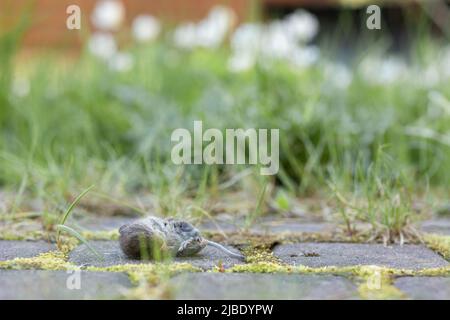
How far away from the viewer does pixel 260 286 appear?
1.29 m

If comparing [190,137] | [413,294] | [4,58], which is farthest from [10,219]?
[4,58]

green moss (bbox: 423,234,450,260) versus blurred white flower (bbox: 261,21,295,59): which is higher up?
blurred white flower (bbox: 261,21,295,59)

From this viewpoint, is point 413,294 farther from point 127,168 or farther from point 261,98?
point 261,98

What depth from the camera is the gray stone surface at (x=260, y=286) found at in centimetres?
124

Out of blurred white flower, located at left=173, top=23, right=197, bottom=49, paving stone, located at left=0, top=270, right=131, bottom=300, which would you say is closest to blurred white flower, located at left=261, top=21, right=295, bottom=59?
blurred white flower, located at left=173, top=23, right=197, bottom=49

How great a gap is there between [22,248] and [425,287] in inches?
35.5

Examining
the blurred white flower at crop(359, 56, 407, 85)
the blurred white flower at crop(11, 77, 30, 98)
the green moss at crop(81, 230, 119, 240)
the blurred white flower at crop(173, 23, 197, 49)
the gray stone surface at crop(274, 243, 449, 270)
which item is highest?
the blurred white flower at crop(173, 23, 197, 49)

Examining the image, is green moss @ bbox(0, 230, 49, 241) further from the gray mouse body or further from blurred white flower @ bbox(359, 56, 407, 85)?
blurred white flower @ bbox(359, 56, 407, 85)

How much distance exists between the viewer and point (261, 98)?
9.79 ft

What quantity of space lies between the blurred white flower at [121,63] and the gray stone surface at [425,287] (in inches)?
106

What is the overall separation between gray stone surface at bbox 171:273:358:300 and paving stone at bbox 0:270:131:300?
110mm

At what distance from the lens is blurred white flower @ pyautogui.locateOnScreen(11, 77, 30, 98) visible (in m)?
3.30

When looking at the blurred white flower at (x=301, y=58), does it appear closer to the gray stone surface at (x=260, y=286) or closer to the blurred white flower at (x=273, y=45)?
the blurred white flower at (x=273, y=45)

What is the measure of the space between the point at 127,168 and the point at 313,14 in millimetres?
5286
